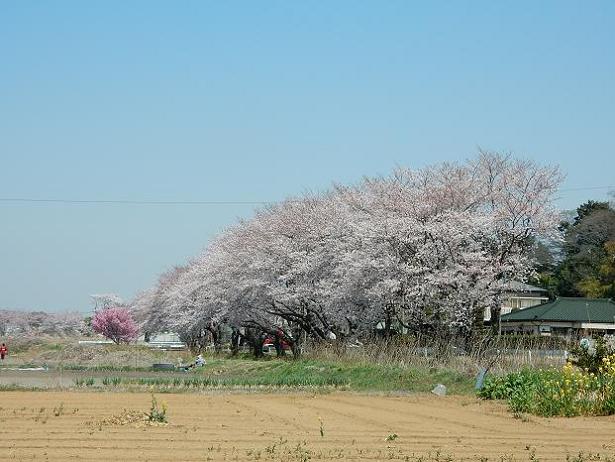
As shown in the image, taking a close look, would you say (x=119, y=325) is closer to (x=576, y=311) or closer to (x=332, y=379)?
(x=576, y=311)

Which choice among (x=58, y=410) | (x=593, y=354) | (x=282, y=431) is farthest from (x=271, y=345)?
(x=282, y=431)

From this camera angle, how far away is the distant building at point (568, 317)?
50.2 meters

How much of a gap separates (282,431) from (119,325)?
233ft

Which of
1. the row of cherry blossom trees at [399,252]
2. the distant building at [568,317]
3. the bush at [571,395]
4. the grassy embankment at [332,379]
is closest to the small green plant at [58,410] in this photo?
the grassy embankment at [332,379]

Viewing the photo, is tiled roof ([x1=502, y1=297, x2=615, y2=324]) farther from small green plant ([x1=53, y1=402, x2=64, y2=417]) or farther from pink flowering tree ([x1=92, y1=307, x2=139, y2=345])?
pink flowering tree ([x1=92, y1=307, x2=139, y2=345])

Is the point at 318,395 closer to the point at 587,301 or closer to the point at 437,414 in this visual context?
the point at 437,414

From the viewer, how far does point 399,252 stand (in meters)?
37.3

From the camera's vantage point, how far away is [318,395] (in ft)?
82.3

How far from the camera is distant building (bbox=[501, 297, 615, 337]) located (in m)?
50.2

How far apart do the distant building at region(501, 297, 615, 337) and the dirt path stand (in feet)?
98.0

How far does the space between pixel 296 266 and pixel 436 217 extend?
918cm

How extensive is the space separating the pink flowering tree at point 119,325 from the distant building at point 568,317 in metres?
41.8

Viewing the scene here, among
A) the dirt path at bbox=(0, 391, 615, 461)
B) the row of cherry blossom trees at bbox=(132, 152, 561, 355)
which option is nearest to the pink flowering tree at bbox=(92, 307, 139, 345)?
the row of cherry blossom trees at bbox=(132, 152, 561, 355)

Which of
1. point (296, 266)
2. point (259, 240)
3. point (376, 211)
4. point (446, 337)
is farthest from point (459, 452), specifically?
point (259, 240)
